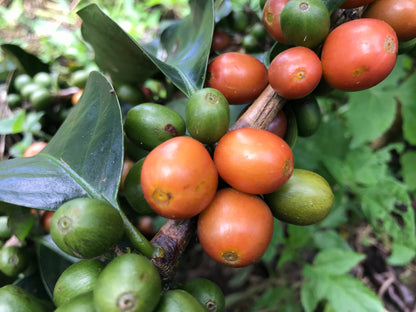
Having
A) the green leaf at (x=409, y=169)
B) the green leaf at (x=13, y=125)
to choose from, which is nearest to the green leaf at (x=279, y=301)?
the green leaf at (x=409, y=169)

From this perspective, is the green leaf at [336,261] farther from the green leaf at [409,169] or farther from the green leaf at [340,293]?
the green leaf at [409,169]

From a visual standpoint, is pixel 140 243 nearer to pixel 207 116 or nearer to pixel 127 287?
pixel 127 287

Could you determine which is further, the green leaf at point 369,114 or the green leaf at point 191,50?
the green leaf at point 369,114

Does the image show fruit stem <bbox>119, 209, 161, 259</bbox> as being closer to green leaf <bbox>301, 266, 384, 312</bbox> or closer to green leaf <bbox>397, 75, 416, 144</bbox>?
green leaf <bbox>301, 266, 384, 312</bbox>

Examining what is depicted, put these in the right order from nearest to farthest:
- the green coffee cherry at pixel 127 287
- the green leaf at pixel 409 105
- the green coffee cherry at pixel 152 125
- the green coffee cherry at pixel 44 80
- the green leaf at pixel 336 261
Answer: the green coffee cherry at pixel 127 287 → the green coffee cherry at pixel 152 125 → the green leaf at pixel 336 261 → the green coffee cherry at pixel 44 80 → the green leaf at pixel 409 105

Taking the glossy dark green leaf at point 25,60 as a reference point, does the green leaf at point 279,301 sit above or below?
below

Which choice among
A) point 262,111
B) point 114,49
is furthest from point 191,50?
point 262,111

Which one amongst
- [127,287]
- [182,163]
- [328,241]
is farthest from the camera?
[328,241]
